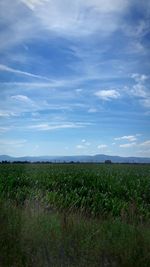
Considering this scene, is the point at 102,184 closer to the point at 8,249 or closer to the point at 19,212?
the point at 19,212

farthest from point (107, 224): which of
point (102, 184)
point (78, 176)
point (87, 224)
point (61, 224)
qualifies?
point (78, 176)

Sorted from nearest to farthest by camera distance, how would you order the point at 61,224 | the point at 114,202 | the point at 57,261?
the point at 57,261 → the point at 61,224 → the point at 114,202

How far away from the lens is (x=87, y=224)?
341 inches

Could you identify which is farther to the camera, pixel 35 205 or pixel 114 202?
pixel 114 202

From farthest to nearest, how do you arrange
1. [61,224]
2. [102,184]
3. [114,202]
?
[102,184], [114,202], [61,224]

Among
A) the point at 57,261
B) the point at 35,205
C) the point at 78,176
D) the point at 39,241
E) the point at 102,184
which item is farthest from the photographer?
the point at 78,176

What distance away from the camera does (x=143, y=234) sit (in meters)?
7.88

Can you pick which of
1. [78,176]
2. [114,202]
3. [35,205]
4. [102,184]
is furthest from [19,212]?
[78,176]

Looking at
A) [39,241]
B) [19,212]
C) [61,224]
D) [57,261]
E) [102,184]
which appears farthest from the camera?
[102,184]

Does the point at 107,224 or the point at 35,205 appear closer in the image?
the point at 107,224

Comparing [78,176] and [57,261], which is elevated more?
[78,176]

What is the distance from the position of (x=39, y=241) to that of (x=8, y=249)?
59 cm

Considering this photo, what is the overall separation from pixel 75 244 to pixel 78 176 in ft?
49.5

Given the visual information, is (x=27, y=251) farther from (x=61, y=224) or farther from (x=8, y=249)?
(x=61, y=224)
